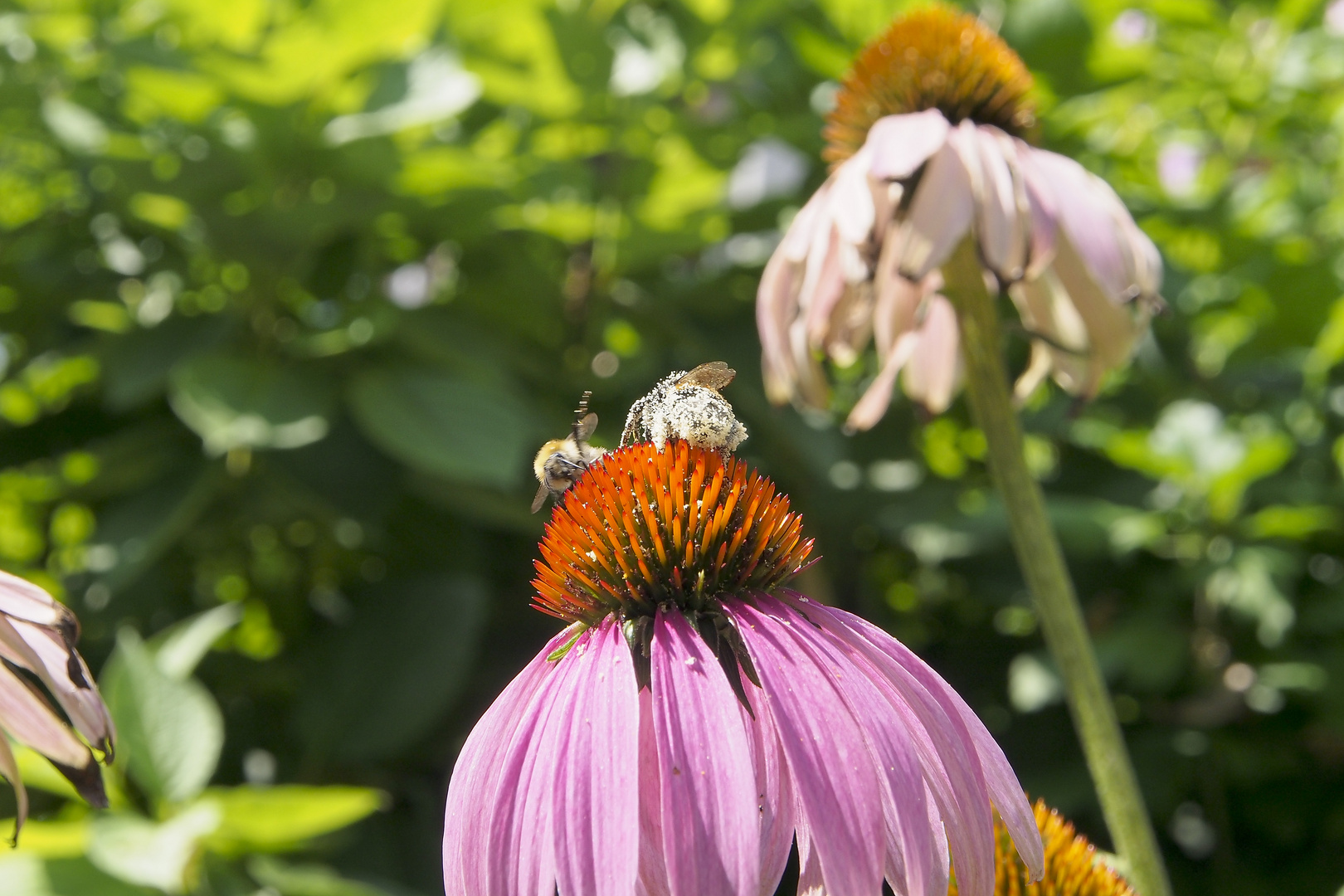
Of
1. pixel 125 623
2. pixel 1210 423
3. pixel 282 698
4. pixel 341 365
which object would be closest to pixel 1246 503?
pixel 1210 423

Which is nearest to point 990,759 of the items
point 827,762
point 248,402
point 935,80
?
point 827,762

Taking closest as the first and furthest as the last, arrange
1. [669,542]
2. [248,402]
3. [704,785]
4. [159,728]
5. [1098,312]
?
[704,785] → [669,542] → [1098,312] → [159,728] → [248,402]

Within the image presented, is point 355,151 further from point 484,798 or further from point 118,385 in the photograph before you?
point 484,798

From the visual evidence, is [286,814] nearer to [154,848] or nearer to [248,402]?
[154,848]

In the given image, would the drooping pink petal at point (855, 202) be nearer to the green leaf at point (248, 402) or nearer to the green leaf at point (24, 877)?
the green leaf at point (248, 402)

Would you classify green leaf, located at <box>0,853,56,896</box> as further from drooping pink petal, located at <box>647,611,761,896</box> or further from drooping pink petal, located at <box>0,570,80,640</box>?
drooping pink petal, located at <box>647,611,761,896</box>

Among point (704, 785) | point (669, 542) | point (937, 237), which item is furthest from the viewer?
point (937, 237)

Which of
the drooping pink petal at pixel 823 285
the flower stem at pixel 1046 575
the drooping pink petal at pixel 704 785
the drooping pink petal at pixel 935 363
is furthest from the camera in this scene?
the drooping pink petal at pixel 935 363

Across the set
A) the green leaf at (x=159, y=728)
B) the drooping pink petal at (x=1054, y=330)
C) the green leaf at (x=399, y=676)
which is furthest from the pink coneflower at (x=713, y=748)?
the green leaf at (x=399, y=676)
